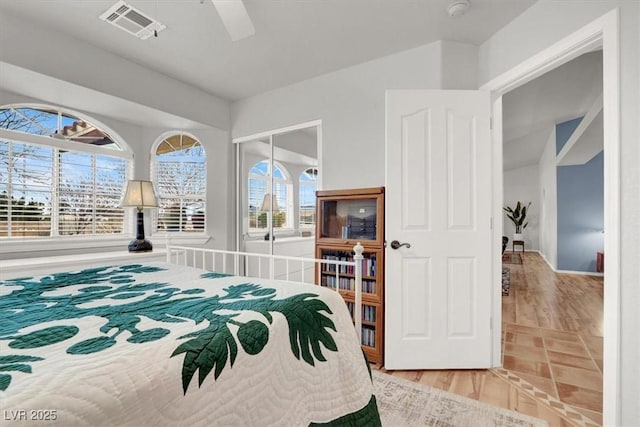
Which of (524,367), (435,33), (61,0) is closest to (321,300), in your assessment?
(524,367)

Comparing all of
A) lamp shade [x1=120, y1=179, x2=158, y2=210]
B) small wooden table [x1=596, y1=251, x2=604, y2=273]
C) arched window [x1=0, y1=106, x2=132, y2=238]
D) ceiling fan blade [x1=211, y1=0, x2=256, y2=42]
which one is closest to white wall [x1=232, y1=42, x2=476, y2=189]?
ceiling fan blade [x1=211, y1=0, x2=256, y2=42]

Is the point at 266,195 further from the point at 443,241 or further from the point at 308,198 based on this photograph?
the point at 443,241

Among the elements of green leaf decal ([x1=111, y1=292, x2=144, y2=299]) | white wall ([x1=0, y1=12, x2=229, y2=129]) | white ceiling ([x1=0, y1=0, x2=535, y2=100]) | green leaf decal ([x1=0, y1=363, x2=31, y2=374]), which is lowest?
green leaf decal ([x1=111, y1=292, x2=144, y2=299])

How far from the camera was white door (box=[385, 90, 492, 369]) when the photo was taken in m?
2.21

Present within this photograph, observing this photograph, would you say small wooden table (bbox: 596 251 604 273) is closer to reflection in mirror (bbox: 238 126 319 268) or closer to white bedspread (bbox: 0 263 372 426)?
reflection in mirror (bbox: 238 126 319 268)

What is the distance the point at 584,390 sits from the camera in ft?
6.44

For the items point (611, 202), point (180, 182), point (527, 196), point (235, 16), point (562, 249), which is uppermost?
point (235, 16)

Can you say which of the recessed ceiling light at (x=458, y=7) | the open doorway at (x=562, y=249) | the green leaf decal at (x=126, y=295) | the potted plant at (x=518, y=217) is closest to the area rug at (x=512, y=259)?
the open doorway at (x=562, y=249)

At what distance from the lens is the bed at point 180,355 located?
0.64 m

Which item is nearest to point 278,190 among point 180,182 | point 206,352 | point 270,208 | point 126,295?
point 270,208

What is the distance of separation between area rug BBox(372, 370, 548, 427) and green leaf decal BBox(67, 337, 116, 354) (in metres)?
1.49

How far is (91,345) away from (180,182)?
302 cm

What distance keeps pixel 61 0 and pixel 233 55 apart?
1.14 m

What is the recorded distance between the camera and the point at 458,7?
1941 mm
